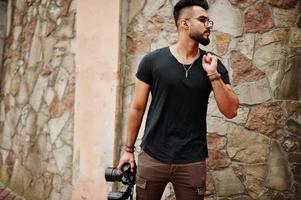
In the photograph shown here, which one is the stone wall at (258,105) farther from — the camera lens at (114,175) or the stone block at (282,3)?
the camera lens at (114,175)

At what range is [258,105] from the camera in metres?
3.81

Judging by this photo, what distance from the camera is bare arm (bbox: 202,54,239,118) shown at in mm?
2533

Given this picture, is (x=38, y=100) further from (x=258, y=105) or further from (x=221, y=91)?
(x=221, y=91)

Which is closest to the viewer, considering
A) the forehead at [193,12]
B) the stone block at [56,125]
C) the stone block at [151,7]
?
the forehead at [193,12]

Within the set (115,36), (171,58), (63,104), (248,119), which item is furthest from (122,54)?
(171,58)

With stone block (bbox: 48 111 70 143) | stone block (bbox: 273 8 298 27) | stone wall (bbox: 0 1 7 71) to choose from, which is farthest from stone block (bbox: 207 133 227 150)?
stone wall (bbox: 0 1 7 71)

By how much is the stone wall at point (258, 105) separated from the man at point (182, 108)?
47.4 inches

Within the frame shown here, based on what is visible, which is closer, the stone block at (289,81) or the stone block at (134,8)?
the stone block at (289,81)

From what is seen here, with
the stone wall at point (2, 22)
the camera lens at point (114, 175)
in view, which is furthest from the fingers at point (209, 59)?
the stone wall at point (2, 22)

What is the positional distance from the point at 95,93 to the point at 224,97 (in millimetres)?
1972

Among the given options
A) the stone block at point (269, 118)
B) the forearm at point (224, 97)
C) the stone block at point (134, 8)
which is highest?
the stone block at point (134, 8)

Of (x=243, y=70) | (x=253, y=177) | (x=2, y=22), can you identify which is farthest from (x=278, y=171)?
(x=2, y=22)

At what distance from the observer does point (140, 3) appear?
167 inches

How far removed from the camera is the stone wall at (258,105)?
149 inches
